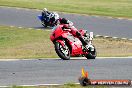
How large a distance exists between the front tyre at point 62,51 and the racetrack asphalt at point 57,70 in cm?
39

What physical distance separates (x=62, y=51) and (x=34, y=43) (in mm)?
8537

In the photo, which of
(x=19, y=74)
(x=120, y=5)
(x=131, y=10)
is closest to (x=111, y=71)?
(x=19, y=74)

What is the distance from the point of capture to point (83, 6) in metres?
41.5

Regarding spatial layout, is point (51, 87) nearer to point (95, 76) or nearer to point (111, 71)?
point (95, 76)

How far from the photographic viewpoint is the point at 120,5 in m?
42.8

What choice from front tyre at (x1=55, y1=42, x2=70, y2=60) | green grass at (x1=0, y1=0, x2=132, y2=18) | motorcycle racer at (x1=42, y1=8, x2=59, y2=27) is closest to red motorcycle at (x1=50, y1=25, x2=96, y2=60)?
front tyre at (x1=55, y1=42, x2=70, y2=60)

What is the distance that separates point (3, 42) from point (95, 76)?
12.6 metres

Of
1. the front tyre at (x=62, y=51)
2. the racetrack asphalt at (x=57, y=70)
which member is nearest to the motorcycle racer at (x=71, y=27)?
the front tyre at (x=62, y=51)

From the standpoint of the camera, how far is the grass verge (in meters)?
21.4

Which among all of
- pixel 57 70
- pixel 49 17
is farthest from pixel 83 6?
pixel 57 70

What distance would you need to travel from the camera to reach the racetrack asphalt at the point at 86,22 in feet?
94.8

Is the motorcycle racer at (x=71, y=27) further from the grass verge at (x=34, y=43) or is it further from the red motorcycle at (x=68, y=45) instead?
the grass verge at (x=34, y=43)

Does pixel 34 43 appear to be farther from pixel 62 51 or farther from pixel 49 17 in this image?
pixel 62 51

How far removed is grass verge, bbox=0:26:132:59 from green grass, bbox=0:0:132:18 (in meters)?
9.27
